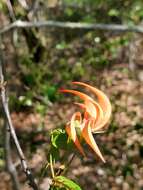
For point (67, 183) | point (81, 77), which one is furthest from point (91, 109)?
point (81, 77)

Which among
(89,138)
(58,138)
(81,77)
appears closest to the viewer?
(89,138)

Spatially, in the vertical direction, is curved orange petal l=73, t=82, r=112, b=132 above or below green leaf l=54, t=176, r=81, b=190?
above

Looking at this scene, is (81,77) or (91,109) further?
(81,77)

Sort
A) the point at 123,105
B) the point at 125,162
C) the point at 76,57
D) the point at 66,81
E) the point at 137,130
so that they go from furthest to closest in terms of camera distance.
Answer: the point at 76,57, the point at 66,81, the point at 123,105, the point at 137,130, the point at 125,162

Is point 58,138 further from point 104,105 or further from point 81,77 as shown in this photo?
point 81,77

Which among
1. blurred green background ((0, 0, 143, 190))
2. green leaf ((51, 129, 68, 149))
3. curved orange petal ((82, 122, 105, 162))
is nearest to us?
curved orange petal ((82, 122, 105, 162))

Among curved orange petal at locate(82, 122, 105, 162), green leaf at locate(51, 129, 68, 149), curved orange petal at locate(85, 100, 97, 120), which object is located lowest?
curved orange petal at locate(82, 122, 105, 162)

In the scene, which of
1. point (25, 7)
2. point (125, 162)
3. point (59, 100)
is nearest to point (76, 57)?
point (59, 100)

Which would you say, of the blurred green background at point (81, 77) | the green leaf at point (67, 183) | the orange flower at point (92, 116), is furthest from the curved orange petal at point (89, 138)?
the blurred green background at point (81, 77)

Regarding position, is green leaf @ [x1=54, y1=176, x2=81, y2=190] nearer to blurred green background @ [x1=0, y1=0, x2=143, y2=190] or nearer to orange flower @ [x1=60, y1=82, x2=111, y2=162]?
orange flower @ [x1=60, y1=82, x2=111, y2=162]

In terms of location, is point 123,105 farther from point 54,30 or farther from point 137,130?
point 54,30

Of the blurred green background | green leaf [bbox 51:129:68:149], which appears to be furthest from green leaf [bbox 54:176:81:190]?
the blurred green background
